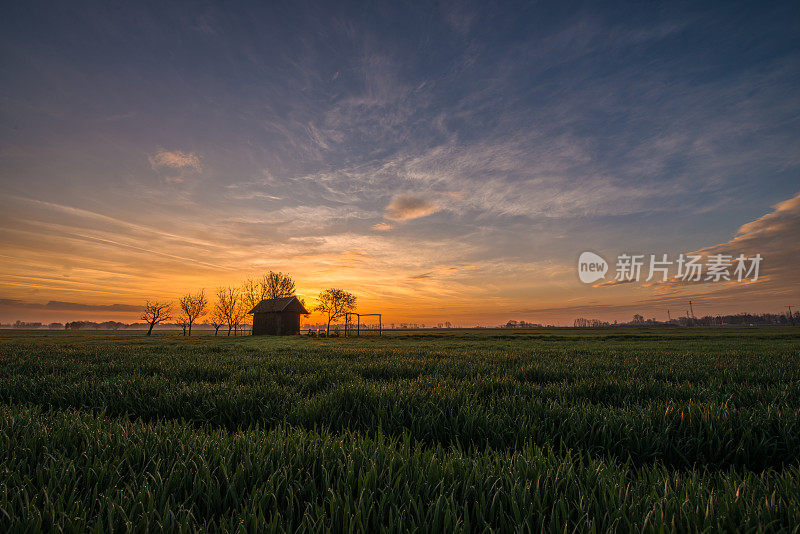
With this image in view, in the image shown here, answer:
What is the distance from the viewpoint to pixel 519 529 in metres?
1.38

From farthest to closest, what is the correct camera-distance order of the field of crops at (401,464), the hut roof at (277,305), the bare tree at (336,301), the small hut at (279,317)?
the bare tree at (336,301) → the hut roof at (277,305) → the small hut at (279,317) → the field of crops at (401,464)

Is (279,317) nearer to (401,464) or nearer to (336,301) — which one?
(336,301)

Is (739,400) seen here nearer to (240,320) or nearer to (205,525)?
(205,525)

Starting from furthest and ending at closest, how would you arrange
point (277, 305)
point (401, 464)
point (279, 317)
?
point (277, 305) < point (279, 317) < point (401, 464)

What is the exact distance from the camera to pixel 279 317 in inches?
2130

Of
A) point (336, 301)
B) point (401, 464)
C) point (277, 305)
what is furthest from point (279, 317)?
point (401, 464)

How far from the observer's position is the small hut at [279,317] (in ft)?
177

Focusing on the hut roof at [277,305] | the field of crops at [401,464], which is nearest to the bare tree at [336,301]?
the hut roof at [277,305]

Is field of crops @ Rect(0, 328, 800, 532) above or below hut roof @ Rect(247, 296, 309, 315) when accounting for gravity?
below

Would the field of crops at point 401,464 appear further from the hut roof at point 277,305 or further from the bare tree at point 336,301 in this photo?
the bare tree at point 336,301

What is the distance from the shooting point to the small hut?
53812 mm

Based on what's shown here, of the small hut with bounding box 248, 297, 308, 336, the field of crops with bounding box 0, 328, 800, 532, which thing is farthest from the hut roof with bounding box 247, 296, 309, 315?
the field of crops with bounding box 0, 328, 800, 532

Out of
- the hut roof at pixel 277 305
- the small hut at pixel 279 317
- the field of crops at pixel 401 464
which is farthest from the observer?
the hut roof at pixel 277 305

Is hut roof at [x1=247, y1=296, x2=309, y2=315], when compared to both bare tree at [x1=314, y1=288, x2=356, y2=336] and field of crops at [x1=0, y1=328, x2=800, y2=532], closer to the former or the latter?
bare tree at [x1=314, y1=288, x2=356, y2=336]
